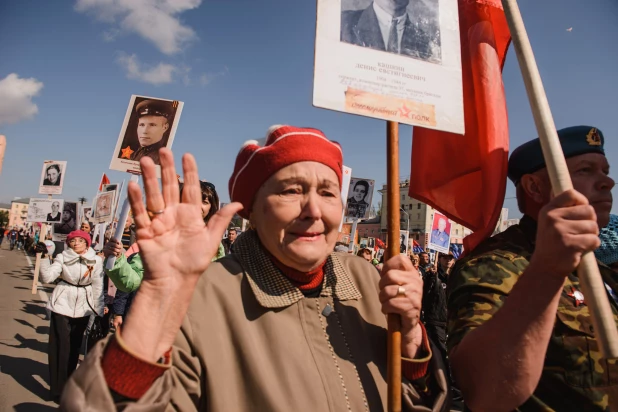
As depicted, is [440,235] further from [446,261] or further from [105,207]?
[105,207]

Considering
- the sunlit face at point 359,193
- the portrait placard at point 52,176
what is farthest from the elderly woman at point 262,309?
the portrait placard at point 52,176

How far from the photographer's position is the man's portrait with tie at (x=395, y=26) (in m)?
1.58

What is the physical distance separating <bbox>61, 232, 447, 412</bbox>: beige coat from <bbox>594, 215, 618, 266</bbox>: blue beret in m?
1.57

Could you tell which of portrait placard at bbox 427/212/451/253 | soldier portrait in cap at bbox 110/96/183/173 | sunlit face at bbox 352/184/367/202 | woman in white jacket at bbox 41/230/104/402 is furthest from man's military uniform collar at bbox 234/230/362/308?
portrait placard at bbox 427/212/451/253

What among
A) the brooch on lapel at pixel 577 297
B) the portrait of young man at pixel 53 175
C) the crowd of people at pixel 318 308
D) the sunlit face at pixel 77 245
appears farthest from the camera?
the portrait of young man at pixel 53 175

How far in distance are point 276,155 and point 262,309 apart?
581 millimetres

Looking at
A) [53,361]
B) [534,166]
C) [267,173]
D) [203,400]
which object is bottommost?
[53,361]

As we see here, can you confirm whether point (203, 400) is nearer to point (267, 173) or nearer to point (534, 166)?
point (267, 173)

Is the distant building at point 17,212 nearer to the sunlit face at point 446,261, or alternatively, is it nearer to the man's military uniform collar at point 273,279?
the sunlit face at point 446,261

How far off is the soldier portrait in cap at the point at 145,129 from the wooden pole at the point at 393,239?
314cm

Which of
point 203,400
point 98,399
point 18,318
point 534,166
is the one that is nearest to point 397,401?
point 203,400

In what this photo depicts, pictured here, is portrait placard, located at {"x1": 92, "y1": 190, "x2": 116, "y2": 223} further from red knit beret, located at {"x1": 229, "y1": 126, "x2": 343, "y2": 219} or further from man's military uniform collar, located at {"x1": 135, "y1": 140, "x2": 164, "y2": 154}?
red knit beret, located at {"x1": 229, "y1": 126, "x2": 343, "y2": 219}

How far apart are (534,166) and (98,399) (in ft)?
6.52

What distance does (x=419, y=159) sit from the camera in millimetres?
2422
